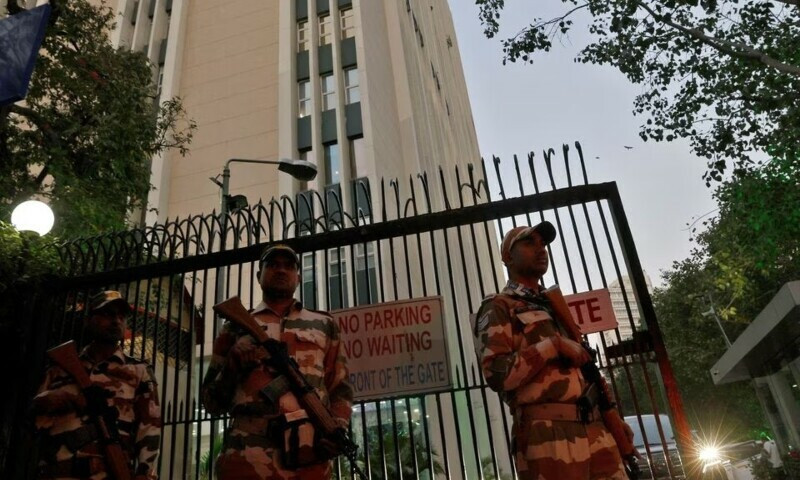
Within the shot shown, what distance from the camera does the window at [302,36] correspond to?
19.6 meters

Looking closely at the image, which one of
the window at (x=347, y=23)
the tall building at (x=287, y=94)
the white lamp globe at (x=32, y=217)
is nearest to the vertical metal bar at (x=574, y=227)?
the white lamp globe at (x=32, y=217)

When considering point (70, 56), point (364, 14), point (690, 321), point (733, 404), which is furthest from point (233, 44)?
point (733, 404)

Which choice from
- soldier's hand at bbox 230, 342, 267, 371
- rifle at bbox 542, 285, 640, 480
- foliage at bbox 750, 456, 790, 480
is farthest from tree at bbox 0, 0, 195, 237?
foliage at bbox 750, 456, 790, 480

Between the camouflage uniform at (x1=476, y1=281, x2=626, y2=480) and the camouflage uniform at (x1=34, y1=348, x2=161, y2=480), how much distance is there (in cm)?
194

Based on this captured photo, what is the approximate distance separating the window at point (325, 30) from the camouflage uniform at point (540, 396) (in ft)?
61.4

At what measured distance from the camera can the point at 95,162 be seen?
8430 millimetres

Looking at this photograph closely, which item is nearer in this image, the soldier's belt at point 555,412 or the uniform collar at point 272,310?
the soldier's belt at point 555,412

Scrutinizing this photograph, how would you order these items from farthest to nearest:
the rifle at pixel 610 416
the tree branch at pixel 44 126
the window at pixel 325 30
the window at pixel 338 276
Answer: the window at pixel 325 30
the tree branch at pixel 44 126
the window at pixel 338 276
the rifle at pixel 610 416

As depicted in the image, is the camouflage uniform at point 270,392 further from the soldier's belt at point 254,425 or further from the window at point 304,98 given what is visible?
the window at point 304,98

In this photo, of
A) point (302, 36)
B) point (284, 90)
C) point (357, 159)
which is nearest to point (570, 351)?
point (357, 159)

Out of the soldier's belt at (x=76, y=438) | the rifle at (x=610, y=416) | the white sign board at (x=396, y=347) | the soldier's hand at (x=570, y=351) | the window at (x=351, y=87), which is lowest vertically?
the rifle at (x=610, y=416)

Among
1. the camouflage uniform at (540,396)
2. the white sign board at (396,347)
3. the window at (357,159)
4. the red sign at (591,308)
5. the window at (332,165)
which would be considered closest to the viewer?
the camouflage uniform at (540,396)

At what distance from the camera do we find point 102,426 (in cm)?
276

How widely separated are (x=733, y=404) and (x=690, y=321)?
30.6 feet
